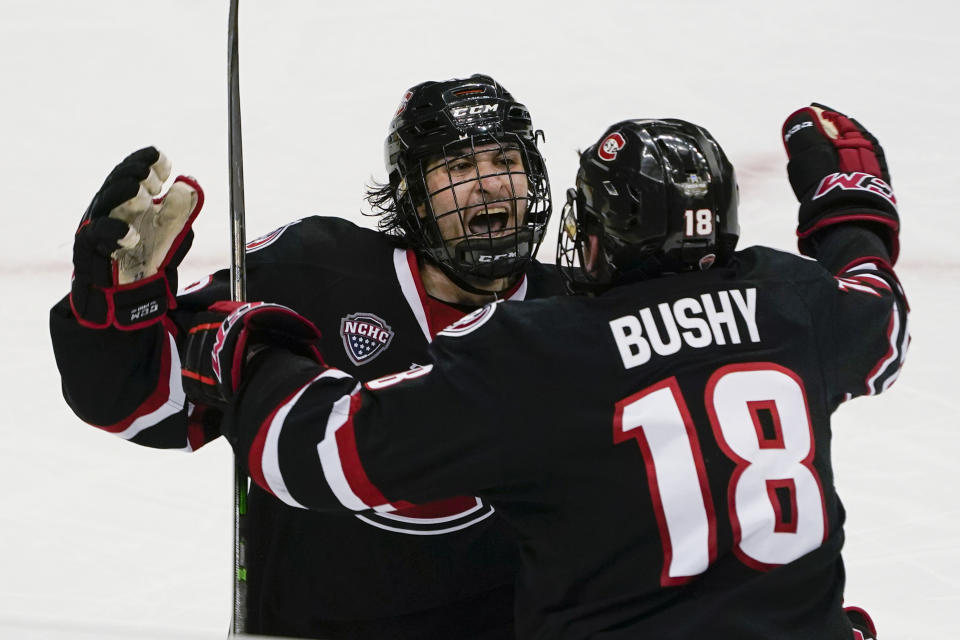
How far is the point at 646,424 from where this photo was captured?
1374 mm

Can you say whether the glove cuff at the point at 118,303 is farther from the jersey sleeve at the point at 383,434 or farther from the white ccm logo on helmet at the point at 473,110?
the white ccm logo on helmet at the point at 473,110

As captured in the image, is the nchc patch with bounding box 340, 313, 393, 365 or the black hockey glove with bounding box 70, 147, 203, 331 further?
the nchc patch with bounding box 340, 313, 393, 365

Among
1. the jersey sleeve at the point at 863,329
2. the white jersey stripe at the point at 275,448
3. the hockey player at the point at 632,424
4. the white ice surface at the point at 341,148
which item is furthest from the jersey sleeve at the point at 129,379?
the jersey sleeve at the point at 863,329

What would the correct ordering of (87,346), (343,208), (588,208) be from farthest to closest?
(343,208) → (87,346) → (588,208)

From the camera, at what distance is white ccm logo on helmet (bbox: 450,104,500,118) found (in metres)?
2.00

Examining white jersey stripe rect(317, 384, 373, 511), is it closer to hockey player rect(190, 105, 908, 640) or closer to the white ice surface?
hockey player rect(190, 105, 908, 640)

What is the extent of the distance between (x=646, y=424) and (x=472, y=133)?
767 mm

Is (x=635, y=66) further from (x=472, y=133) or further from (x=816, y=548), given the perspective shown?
(x=816, y=548)

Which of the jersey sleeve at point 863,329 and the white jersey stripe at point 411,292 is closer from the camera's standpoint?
the jersey sleeve at point 863,329

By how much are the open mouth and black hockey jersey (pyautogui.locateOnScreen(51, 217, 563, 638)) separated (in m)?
0.14

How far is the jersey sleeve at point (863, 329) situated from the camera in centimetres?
155

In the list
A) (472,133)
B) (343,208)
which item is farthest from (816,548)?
(343,208)

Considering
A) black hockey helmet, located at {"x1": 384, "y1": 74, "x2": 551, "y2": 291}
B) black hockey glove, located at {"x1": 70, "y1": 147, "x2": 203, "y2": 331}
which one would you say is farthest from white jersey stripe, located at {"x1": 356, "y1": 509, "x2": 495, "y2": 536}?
black hockey glove, located at {"x1": 70, "y1": 147, "x2": 203, "y2": 331}

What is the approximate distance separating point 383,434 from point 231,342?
10.5 inches
